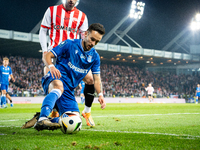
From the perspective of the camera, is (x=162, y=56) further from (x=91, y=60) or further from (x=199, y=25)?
(x=91, y=60)

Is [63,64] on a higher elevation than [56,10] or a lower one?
lower

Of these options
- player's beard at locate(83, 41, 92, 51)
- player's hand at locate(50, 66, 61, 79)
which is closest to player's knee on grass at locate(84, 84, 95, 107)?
player's beard at locate(83, 41, 92, 51)

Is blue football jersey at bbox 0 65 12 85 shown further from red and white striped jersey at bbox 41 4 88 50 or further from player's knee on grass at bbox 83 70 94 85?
player's knee on grass at bbox 83 70 94 85

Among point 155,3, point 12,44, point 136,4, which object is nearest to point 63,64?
point 12,44

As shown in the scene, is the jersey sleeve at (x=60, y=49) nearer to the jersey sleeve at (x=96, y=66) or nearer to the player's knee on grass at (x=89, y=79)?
the jersey sleeve at (x=96, y=66)

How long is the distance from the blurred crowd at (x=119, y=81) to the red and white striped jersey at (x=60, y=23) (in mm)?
19253

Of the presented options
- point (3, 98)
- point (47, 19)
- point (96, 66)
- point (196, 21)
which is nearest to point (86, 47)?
point (96, 66)

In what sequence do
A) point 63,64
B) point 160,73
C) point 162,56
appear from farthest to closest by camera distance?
point 160,73
point 162,56
point 63,64

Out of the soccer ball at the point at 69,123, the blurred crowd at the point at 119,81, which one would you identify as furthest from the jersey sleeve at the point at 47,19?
the blurred crowd at the point at 119,81

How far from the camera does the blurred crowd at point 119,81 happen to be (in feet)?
89.4

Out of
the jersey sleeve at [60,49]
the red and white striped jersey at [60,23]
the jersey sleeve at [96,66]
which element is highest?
the red and white striped jersey at [60,23]

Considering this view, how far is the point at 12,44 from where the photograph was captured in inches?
1089

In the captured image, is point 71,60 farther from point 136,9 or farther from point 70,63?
point 136,9

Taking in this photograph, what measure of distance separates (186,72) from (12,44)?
33.4 m
